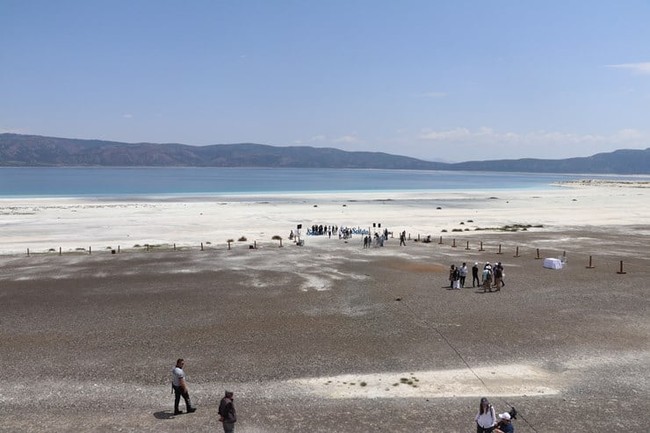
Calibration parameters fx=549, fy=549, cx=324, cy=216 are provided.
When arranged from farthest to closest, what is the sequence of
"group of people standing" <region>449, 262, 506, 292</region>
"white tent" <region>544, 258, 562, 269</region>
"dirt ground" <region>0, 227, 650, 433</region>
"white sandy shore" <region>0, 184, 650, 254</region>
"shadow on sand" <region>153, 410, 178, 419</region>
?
"white sandy shore" <region>0, 184, 650, 254</region> → "white tent" <region>544, 258, 562, 269</region> → "group of people standing" <region>449, 262, 506, 292</region> → "dirt ground" <region>0, 227, 650, 433</region> → "shadow on sand" <region>153, 410, 178, 419</region>

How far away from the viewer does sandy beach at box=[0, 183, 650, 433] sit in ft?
42.8

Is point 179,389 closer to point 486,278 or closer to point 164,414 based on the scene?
point 164,414

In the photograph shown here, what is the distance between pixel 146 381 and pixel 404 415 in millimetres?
7062

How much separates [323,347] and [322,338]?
957mm

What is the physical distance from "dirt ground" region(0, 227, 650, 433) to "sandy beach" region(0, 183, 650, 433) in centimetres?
7

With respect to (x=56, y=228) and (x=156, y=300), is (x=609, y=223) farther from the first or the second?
(x=56, y=228)

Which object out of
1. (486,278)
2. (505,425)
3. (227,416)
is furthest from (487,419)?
(486,278)

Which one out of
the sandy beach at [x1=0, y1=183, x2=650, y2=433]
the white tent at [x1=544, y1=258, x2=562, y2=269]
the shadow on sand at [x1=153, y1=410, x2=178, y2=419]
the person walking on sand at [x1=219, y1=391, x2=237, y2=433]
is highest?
the person walking on sand at [x1=219, y1=391, x2=237, y2=433]

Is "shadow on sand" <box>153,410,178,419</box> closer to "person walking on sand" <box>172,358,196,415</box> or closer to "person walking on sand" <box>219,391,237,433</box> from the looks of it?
"person walking on sand" <box>172,358,196,415</box>

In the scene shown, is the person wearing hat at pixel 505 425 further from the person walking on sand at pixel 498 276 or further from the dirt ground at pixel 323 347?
the person walking on sand at pixel 498 276

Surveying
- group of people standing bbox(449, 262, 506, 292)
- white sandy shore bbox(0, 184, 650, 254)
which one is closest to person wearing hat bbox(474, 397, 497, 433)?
group of people standing bbox(449, 262, 506, 292)

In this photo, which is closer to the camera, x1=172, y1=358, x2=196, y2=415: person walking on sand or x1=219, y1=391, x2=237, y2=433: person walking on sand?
x1=219, y1=391, x2=237, y2=433: person walking on sand

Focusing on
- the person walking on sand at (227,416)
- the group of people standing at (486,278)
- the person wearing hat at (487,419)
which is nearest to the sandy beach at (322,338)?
the group of people standing at (486,278)

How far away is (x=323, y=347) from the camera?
1769 cm
